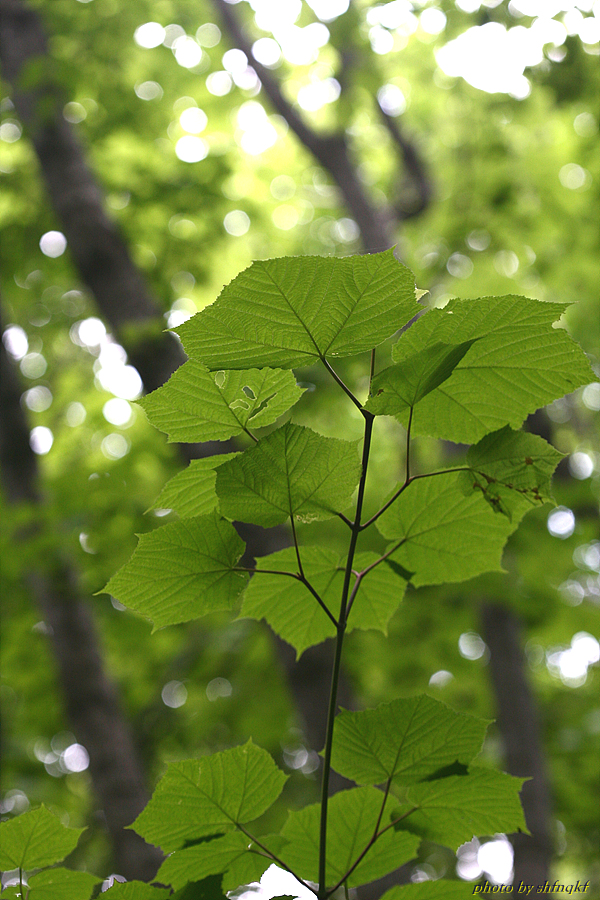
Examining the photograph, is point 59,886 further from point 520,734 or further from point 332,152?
point 332,152

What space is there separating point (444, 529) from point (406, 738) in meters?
0.24

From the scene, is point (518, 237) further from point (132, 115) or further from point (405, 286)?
point (405, 286)

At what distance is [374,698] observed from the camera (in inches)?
188

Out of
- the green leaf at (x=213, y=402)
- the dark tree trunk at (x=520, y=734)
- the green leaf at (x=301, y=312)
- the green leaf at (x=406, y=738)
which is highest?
the green leaf at (x=301, y=312)

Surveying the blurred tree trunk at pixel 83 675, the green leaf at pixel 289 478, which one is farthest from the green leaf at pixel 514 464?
the blurred tree trunk at pixel 83 675

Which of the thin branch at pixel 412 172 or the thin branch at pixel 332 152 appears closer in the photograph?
the thin branch at pixel 332 152

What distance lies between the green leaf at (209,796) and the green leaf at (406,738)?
3.4 inches

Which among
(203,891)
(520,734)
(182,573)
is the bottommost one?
(520,734)

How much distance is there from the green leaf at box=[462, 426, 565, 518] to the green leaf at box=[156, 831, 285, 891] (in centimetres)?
48

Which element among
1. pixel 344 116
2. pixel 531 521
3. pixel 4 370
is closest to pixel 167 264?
pixel 4 370

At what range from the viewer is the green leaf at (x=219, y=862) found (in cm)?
73

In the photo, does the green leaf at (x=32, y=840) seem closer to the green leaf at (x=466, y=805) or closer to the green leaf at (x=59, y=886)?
the green leaf at (x=59, y=886)

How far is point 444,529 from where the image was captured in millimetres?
800

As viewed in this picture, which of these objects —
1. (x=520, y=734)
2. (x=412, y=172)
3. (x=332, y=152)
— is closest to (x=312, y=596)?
(x=520, y=734)
